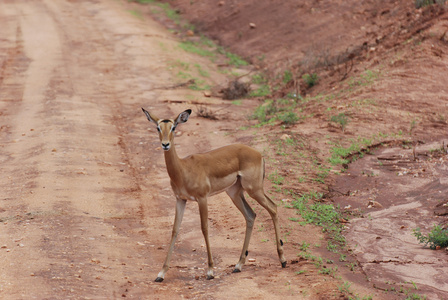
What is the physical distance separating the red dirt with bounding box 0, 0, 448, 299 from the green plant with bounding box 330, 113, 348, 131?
215mm

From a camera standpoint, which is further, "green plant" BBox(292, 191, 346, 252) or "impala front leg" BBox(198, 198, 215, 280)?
"green plant" BBox(292, 191, 346, 252)

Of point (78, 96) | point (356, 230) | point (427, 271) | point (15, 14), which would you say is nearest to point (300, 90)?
point (78, 96)

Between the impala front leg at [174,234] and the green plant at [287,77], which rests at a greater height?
the impala front leg at [174,234]

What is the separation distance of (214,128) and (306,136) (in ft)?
8.87

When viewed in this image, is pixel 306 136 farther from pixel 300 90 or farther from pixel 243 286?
pixel 243 286

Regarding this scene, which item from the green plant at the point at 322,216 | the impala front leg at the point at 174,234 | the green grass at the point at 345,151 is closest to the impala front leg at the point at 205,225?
the impala front leg at the point at 174,234

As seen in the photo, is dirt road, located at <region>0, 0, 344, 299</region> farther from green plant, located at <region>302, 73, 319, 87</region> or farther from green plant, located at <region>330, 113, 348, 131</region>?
green plant, located at <region>302, 73, 319, 87</region>

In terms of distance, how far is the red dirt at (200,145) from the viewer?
8.65 meters

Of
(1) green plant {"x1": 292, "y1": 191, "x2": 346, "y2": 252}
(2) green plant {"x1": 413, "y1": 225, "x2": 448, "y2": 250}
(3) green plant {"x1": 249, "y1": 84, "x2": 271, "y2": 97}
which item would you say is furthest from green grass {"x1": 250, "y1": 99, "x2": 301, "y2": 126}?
(2) green plant {"x1": 413, "y1": 225, "x2": 448, "y2": 250}

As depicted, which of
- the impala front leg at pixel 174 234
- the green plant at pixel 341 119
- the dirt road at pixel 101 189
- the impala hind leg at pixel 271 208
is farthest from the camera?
the green plant at pixel 341 119

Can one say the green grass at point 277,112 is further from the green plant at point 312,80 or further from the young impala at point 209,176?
the young impala at point 209,176

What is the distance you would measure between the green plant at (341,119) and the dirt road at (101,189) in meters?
2.56

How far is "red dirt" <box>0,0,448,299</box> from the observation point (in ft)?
28.4

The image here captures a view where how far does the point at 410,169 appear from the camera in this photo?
525 inches
